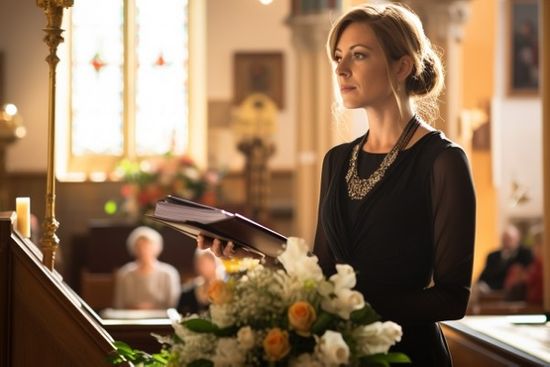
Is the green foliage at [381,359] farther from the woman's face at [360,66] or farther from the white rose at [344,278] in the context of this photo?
the woman's face at [360,66]

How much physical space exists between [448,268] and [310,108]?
555 inches

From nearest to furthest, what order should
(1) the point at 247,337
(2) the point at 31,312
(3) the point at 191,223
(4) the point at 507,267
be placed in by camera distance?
(1) the point at 247,337
(3) the point at 191,223
(2) the point at 31,312
(4) the point at 507,267

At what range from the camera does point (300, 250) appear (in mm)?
1894

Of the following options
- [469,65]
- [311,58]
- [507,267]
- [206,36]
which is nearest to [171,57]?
[206,36]

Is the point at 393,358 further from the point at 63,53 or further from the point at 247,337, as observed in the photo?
the point at 63,53

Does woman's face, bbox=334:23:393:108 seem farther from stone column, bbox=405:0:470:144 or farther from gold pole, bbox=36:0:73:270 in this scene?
stone column, bbox=405:0:470:144

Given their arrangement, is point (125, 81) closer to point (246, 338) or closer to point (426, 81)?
point (426, 81)

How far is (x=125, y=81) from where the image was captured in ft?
61.8

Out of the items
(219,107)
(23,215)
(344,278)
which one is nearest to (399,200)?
(344,278)

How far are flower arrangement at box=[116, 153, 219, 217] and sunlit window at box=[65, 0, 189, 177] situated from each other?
383cm

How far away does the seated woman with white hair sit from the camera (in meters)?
11.1

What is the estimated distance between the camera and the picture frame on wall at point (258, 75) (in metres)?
19.1

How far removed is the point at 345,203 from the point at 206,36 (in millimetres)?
16751

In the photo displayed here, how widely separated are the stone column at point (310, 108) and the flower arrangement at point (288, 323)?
555 inches
